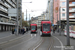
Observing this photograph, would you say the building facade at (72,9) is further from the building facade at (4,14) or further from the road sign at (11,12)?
the road sign at (11,12)

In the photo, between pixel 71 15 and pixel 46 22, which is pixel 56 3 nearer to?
pixel 71 15

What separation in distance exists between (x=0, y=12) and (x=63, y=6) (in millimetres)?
30825

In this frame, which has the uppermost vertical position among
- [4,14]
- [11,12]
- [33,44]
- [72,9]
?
[72,9]

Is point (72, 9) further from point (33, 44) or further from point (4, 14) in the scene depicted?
point (33, 44)

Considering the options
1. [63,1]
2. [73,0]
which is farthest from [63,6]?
[73,0]

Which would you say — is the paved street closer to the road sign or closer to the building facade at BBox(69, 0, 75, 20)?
the road sign

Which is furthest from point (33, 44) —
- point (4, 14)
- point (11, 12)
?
point (4, 14)

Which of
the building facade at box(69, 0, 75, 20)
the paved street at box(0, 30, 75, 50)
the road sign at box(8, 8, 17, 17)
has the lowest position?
the paved street at box(0, 30, 75, 50)

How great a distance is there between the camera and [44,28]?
93.5ft

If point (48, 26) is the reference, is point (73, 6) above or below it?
above

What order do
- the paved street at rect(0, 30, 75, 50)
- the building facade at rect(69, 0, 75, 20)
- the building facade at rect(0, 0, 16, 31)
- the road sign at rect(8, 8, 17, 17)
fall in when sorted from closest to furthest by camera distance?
1. the paved street at rect(0, 30, 75, 50)
2. the road sign at rect(8, 8, 17, 17)
3. the building facade at rect(0, 0, 16, 31)
4. the building facade at rect(69, 0, 75, 20)

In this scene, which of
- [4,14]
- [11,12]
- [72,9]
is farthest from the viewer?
[72,9]

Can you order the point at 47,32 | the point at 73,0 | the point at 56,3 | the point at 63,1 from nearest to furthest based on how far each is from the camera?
the point at 47,32
the point at 73,0
the point at 63,1
the point at 56,3

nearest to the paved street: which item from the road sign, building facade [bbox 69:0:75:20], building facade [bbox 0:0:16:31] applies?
the road sign
